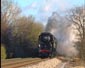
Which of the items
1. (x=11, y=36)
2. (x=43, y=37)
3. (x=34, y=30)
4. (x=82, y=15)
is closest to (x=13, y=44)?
(x=11, y=36)

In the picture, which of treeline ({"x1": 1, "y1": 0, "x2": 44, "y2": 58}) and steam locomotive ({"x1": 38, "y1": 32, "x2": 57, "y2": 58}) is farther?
treeline ({"x1": 1, "y1": 0, "x2": 44, "y2": 58})

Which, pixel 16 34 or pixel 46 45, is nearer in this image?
pixel 46 45

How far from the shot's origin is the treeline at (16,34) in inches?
2485

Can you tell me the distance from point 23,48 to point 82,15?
20.3m

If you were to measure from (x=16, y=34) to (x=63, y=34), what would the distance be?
22209 mm

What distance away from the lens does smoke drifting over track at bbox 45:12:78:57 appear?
82.3m

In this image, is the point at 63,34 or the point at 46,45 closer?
the point at 46,45

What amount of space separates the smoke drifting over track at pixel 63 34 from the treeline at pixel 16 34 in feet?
28.8

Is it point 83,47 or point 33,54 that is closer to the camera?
point 83,47

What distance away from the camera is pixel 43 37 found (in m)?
59.0

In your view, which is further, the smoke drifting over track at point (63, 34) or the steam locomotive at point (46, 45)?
the smoke drifting over track at point (63, 34)

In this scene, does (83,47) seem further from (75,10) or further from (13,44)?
(75,10)

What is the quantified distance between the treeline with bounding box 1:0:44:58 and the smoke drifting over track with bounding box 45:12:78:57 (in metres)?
8.79

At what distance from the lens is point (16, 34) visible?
70.8 metres
